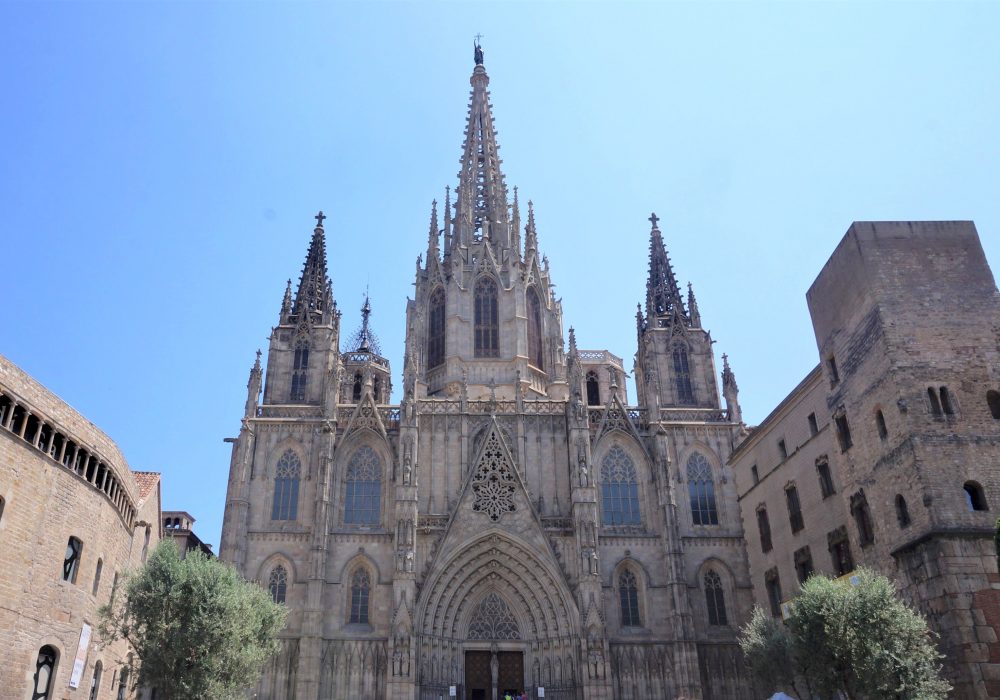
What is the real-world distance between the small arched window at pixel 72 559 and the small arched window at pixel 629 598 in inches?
906

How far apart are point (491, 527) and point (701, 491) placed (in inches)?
432

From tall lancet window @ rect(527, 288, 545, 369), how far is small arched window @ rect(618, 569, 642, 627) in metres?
13.6

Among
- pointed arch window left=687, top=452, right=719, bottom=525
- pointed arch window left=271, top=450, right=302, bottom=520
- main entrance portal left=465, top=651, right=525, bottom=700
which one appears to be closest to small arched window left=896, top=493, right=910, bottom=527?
pointed arch window left=687, top=452, right=719, bottom=525

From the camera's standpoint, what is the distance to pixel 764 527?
35.2 m

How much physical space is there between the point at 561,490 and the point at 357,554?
10.2 meters

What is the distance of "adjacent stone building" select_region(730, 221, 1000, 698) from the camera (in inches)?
828

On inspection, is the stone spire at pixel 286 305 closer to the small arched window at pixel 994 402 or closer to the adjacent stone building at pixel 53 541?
the adjacent stone building at pixel 53 541

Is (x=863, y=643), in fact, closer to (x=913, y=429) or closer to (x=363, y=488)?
(x=913, y=429)

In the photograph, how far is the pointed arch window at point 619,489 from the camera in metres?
38.9

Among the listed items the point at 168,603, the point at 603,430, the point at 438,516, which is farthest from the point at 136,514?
the point at 603,430

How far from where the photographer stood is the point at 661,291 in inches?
1865

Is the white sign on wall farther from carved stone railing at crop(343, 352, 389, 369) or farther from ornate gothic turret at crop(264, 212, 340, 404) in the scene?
carved stone railing at crop(343, 352, 389, 369)

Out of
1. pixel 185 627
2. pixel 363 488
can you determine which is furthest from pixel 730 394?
pixel 185 627

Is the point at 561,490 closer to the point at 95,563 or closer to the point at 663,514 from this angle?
the point at 663,514
